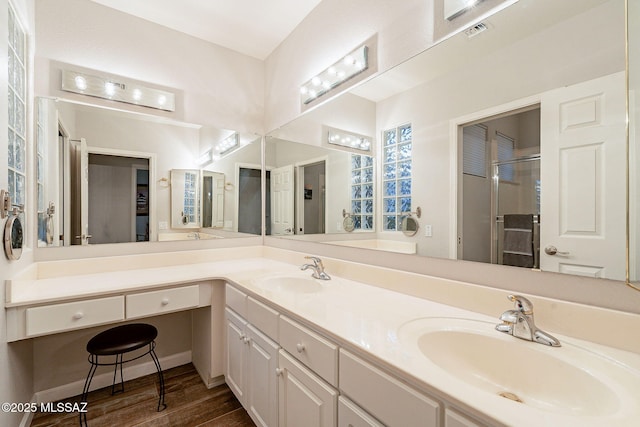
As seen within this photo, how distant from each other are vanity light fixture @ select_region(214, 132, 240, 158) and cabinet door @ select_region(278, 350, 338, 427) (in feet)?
5.90

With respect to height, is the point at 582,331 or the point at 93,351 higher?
the point at 582,331

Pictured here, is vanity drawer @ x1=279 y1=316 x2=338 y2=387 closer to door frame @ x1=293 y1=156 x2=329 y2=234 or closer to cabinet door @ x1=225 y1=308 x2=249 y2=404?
cabinet door @ x1=225 y1=308 x2=249 y2=404

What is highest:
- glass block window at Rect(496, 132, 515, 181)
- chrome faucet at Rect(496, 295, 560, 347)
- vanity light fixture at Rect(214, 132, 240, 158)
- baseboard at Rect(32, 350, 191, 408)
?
vanity light fixture at Rect(214, 132, 240, 158)

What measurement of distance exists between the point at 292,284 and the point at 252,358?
1.55 ft

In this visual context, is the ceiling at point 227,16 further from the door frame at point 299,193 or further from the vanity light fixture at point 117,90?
the door frame at point 299,193

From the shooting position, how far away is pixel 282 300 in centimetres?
129

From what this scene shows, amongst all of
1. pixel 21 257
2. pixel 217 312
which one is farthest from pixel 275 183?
pixel 21 257

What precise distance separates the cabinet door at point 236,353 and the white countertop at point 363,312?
0.79ft

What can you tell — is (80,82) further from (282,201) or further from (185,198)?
(282,201)

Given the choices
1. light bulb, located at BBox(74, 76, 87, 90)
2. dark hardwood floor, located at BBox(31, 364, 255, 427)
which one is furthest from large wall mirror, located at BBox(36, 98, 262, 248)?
dark hardwood floor, located at BBox(31, 364, 255, 427)

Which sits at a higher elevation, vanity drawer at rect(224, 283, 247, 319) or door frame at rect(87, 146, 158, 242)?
door frame at rect(87, 146, 158, 242)

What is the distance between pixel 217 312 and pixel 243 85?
1952 millimetres

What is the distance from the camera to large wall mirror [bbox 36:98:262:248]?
1.79 m

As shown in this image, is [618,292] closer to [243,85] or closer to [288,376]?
[288,376]
